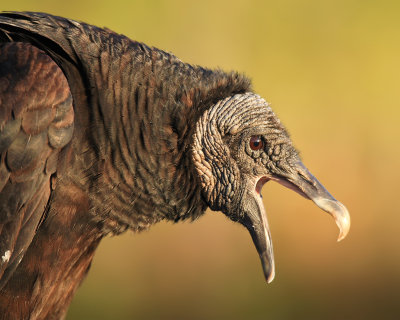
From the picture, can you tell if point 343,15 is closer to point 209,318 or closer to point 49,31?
point 209,318

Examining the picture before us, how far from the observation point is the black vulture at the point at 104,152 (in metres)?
3.18

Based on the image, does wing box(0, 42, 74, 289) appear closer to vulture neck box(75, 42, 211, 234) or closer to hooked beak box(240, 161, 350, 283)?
vulture neck box(75, 42, 211, 234)

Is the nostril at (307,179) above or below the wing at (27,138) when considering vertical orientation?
above

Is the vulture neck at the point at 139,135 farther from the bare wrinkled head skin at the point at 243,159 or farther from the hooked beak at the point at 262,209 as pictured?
the hooked beak at the point at 262,209

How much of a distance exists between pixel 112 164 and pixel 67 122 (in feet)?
0.95

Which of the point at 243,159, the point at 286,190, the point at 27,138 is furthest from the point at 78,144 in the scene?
the point at 286,190

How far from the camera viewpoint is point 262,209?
3.60 m

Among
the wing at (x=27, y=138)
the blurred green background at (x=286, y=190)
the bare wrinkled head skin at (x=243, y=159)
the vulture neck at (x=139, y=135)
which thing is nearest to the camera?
the wing at (x=27, y=138)

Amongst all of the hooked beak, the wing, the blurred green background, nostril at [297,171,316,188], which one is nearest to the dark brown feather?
the wing

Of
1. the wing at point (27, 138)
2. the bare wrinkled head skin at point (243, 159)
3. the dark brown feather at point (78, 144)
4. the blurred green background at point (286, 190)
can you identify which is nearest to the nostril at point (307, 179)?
the bare wrinkled head skin at point (243, 159)

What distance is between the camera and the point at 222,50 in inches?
307

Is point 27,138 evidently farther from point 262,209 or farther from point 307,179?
point 307,179

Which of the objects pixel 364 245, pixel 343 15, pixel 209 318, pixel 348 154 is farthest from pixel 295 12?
pixel 209 318

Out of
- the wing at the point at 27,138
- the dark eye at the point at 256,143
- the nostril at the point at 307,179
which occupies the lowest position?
the wing at the point at 27,138
